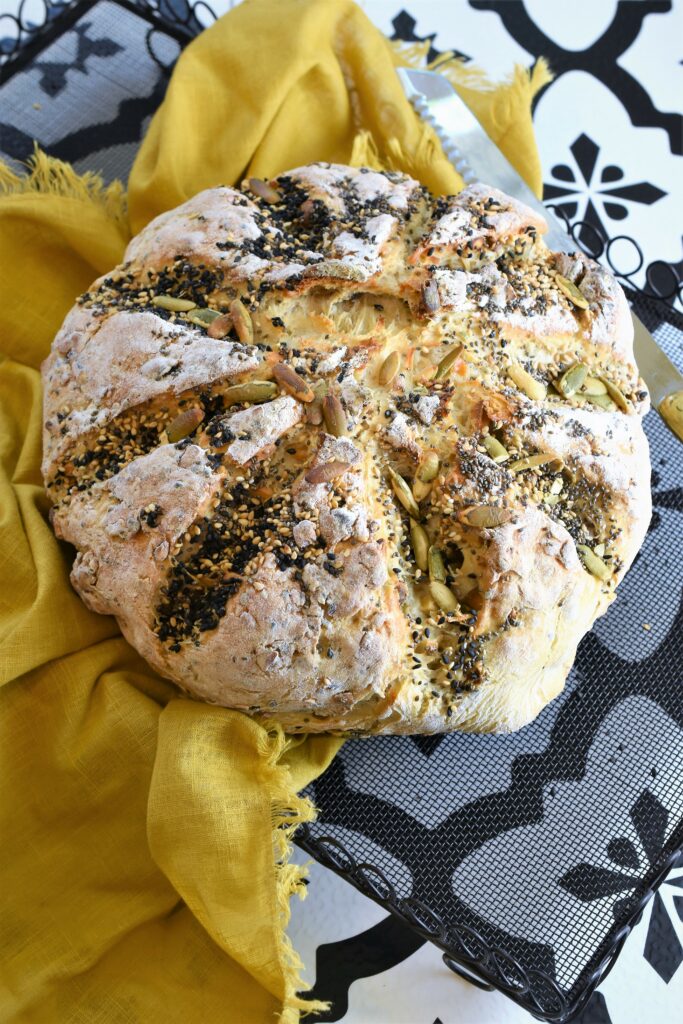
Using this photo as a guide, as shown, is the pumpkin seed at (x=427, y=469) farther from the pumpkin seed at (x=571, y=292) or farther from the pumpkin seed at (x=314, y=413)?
the pumpkin seed at (x=571, y=292)

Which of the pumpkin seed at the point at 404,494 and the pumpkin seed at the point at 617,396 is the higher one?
the pumpkin seed at the point at 404,494

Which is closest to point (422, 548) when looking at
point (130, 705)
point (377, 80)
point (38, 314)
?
point (130, 705)

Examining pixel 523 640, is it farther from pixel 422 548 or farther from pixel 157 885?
pixel 157 885

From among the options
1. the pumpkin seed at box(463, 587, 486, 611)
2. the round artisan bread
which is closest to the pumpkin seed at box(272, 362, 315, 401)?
the round artisan bread

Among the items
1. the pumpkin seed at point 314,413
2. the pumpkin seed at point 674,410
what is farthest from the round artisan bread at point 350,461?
the pumpkin seed at point 674,410

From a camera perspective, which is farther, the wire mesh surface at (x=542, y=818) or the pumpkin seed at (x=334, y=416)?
the wire mesh surface at (x=542, y=818)

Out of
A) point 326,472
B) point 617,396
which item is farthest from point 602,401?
point 326,472
